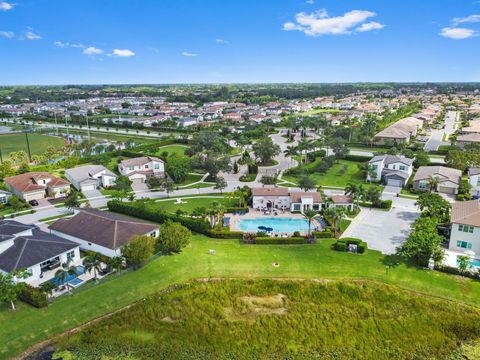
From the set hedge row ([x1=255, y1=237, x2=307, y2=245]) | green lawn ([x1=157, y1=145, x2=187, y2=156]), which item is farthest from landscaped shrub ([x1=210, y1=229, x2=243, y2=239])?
green lawn ([x1=157, y1=145, x2=187, y2=156])

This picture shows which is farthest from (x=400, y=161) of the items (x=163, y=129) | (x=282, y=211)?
(x=163, y=129)

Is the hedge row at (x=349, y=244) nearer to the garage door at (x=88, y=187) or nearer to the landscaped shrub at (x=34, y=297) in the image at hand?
the landscaped shrub at (x=34, y=297)

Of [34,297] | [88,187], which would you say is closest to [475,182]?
[34,297]

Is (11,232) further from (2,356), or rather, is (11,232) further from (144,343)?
(144,343)

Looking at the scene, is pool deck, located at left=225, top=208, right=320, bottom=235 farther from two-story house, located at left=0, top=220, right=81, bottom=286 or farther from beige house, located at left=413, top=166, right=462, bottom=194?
beige house, located at left=413, top=166, right=462, bottom=194

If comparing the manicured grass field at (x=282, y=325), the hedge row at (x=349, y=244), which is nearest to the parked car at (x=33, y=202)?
the manicured grass field at (x=282, y=325)

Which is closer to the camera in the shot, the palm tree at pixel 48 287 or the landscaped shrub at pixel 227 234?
the palm tree at pixel 48 287
